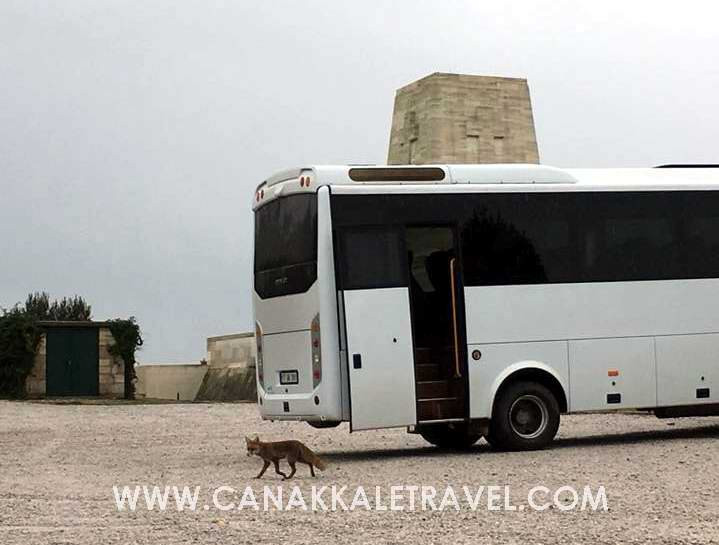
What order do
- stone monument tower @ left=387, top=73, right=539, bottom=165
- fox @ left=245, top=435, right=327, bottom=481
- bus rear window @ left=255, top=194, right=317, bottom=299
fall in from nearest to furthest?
1. fox @ left=245, top=435, right=327, bottom=481
2. bus rear window @ left=255, top=194, right=317, bottom=299
3. stone monument tower @ left=387, top=73, right=539, bottom=165

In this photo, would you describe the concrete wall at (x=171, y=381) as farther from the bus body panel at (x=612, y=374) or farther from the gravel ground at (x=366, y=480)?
the bus body panel at (x=612, y=374)

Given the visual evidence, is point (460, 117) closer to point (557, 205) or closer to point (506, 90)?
point (506, 90)

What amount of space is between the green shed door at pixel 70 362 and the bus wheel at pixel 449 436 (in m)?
21.0

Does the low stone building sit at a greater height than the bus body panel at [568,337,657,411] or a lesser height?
greater

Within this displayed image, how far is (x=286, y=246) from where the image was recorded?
622 inches

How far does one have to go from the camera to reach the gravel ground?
357 inches

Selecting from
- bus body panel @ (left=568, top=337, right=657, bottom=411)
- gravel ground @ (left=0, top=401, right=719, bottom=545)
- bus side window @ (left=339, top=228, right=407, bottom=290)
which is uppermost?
bus side window @ (left=339, top=228, right=407, bottom=290)

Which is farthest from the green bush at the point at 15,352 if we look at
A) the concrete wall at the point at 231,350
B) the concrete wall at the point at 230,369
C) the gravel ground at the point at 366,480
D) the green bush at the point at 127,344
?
the gravel ground at the point at 366,480

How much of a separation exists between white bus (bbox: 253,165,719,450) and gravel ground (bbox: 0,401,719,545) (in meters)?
0.68

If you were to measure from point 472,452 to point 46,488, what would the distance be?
5710 mm

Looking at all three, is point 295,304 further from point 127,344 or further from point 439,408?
point 127,344

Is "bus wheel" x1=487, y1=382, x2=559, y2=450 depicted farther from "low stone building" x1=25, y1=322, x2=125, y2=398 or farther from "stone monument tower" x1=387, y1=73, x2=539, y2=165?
"stone monument tower" x1=387, y1=73, x2=539, y2=165

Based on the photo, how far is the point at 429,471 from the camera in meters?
13.6

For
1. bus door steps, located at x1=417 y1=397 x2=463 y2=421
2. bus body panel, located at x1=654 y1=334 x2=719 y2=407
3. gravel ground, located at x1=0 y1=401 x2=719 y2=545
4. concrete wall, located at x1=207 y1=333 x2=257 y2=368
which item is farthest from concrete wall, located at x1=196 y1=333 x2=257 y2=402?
bus door steps, located at x1=417 y1=397 x2=463 y2=421
